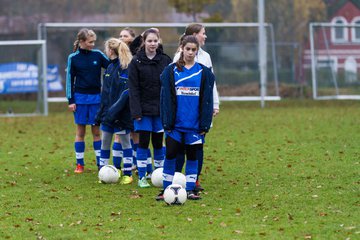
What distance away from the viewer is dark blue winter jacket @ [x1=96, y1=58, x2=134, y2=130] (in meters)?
10.9

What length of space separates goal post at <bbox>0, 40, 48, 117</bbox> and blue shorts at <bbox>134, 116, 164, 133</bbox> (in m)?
14.4

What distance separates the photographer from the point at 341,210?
28.0 ft

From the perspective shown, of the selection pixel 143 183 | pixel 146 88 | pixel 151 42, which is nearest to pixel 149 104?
pixel 146 88

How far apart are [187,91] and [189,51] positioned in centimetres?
43

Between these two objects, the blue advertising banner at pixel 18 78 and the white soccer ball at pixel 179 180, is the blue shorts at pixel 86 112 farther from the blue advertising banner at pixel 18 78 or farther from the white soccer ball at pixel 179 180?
the blue advertising banner at pixel 18 78

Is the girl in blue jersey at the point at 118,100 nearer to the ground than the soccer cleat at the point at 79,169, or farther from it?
farther from it

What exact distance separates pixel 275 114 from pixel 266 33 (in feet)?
20.8

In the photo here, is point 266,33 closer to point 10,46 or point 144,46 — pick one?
point 10,46

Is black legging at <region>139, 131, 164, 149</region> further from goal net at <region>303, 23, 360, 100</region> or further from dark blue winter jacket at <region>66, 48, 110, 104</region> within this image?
goal net at <region>303, 23, 360, 100</region>

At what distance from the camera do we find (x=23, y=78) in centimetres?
2469

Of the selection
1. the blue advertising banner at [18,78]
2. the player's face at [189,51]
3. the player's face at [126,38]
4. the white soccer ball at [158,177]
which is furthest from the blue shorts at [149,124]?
the blue advertising banner at [18,78]

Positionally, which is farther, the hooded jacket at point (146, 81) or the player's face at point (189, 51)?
the hooded jacket at point (146, 81)

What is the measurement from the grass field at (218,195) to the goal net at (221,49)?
8.94 metres

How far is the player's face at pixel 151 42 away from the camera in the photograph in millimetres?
9938
